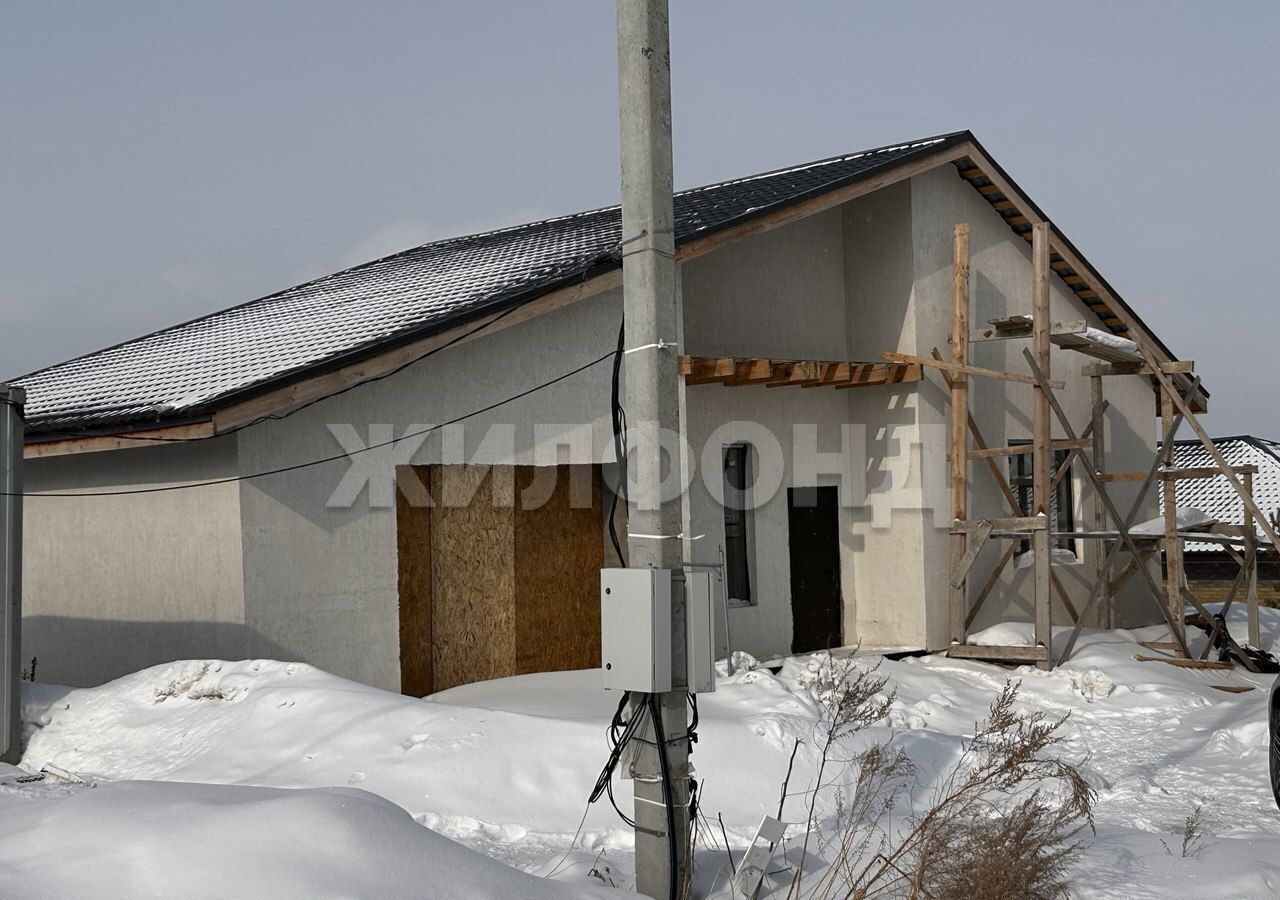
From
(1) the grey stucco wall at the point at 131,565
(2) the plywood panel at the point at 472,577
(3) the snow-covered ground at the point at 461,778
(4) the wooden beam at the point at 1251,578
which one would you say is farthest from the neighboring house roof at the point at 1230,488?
(1) the grey stucco wall at the point at 131,565

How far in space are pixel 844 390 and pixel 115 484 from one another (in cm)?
855

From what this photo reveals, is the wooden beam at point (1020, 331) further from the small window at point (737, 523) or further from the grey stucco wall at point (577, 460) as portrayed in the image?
the small window at point (737, 523)

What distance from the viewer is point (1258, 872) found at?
6.04m

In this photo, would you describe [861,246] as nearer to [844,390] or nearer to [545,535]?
[844,390]

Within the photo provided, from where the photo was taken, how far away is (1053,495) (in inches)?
707

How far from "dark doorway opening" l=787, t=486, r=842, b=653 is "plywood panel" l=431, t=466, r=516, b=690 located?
13.1ft

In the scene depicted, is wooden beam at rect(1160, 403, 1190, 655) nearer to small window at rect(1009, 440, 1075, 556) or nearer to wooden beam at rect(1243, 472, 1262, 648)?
wooden beam at rect(1243, 472, 1262, 648)

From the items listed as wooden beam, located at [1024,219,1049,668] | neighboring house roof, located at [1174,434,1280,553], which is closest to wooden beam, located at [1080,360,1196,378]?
wooden beam, located at [1024,219,1049,668]

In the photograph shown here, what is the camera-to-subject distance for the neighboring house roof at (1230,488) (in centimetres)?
3262

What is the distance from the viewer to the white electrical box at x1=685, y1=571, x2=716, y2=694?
5.63 metres

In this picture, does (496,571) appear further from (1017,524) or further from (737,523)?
(1017,524)

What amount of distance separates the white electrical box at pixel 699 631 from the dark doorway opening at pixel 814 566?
9089mm

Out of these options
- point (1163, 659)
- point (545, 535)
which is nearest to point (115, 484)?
point (545, 535)

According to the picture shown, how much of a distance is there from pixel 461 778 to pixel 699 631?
8.57 ft
